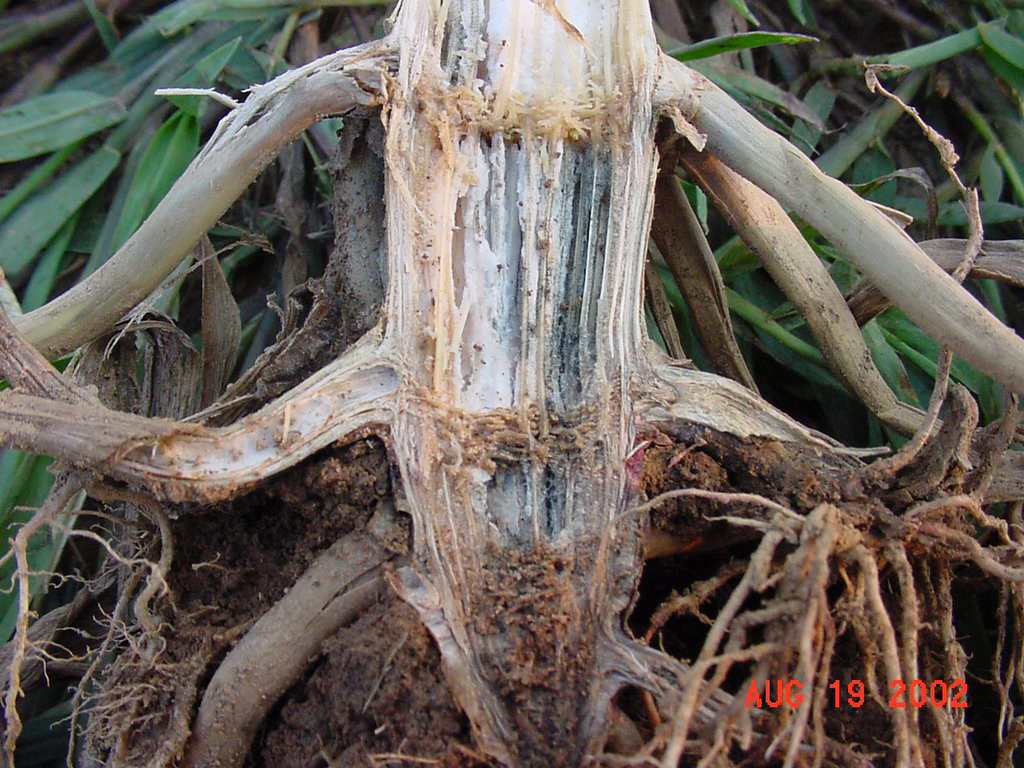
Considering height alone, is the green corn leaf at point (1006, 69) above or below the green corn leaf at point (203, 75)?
above

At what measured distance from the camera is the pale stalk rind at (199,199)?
1053 millimetres

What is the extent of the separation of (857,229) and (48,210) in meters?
1.21

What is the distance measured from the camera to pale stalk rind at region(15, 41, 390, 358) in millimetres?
1053

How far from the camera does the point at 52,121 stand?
4.92 feet

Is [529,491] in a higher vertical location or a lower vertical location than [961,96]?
lower

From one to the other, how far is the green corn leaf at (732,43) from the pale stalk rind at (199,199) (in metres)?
0.55

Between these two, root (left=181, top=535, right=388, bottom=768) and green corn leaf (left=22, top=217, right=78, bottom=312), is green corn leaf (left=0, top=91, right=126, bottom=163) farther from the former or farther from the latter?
root (left=181, top=535, right=388, bottom=768)

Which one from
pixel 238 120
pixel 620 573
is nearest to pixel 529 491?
pixel 620 573

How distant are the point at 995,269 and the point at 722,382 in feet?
1.13

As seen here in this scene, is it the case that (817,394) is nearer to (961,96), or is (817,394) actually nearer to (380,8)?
(961,96)

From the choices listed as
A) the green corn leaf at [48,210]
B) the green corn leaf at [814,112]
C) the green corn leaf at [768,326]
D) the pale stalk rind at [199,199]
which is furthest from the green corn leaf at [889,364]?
the green corn leaf at [48,210]

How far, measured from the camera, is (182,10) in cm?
151

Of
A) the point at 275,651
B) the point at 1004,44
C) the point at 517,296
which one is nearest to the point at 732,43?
the point at 1004,44

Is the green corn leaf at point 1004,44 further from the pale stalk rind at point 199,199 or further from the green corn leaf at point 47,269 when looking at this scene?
the green corn leaf at point 47,269
